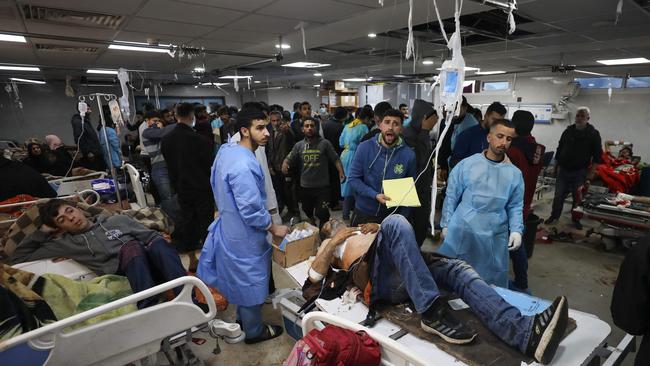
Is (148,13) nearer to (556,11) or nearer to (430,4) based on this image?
(430,4)

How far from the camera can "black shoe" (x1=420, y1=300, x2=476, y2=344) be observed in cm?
153

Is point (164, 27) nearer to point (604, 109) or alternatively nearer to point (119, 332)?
point (119, 332)

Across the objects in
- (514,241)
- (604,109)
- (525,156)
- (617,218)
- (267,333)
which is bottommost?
(267,333)

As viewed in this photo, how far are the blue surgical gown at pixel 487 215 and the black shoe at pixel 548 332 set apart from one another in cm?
68

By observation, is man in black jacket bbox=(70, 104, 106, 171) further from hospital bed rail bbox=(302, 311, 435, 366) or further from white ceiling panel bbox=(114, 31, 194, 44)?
hospital bed rail bbox=(302, 311, 435, 366)

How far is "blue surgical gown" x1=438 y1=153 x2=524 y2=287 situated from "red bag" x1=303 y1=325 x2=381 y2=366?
1.16 meters

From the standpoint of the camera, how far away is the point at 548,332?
1.38 m

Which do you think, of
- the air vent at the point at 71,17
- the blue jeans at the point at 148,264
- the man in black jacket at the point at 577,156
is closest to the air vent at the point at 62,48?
the air vent at the point at 71,17

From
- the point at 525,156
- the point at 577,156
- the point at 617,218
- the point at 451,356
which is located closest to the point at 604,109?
the point at 577,156

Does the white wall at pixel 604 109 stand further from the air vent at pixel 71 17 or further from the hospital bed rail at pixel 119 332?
the hospital bed rail at pixel 119 332

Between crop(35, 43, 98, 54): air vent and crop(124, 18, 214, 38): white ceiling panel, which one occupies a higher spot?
crop(35, 43, 98, 54): air vent

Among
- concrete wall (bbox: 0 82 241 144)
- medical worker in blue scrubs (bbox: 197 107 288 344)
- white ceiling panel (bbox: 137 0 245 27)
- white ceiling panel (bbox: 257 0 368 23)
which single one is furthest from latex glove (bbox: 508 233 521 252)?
concrete wall (bbox: 0 82 241 144)

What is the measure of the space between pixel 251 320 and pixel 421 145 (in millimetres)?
2026

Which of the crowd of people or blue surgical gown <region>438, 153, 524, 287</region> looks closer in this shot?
the crowd of people
